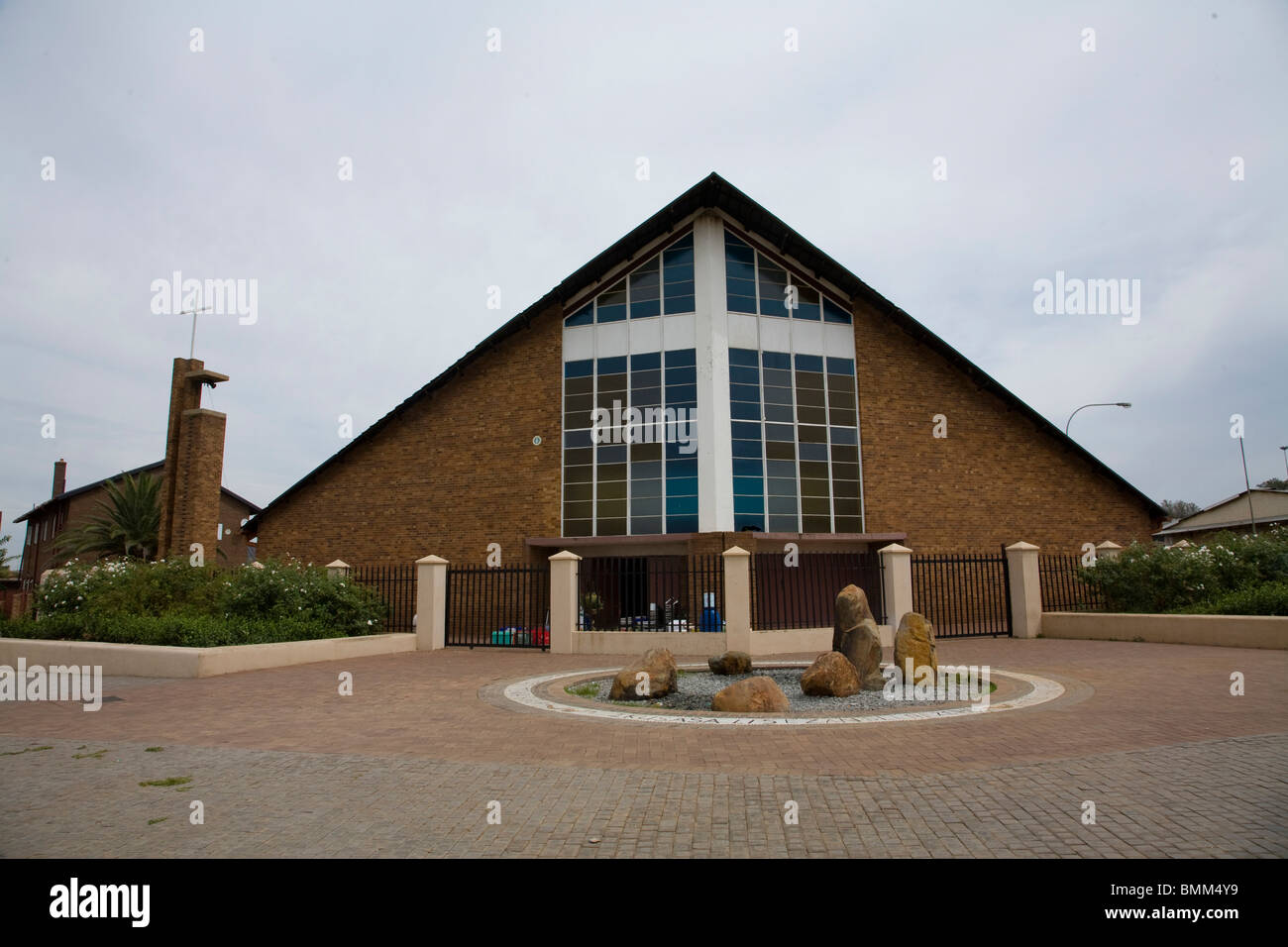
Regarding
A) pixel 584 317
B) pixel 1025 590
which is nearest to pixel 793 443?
pixel 584 317

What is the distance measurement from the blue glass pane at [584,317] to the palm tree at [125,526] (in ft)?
69.6

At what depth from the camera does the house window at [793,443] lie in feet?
75.5

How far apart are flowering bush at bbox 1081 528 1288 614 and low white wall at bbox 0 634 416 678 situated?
17.7 metres

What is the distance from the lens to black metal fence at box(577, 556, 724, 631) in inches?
668

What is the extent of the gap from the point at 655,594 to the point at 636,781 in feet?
53.0

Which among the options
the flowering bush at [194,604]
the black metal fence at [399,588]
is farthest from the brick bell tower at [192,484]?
the black metal fence at [399,588]

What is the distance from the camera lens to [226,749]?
21.5ft

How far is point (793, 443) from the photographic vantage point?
23.7 meters

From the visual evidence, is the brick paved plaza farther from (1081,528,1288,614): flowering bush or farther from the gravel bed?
(1081,528,1288,614): flowering bush

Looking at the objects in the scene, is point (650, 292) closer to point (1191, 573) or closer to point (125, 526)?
point (1191, 573)

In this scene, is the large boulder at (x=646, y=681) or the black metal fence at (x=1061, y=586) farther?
the black metal fence at (x=1061, y=586)

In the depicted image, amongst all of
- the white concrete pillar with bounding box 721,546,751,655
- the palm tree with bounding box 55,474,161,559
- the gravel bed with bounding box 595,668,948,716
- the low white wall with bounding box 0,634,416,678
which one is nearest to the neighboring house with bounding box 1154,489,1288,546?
the white concrete pillar with bounding box 721,546,751,655

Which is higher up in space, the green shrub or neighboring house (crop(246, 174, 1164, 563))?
neighboring house (crop(246, 174, 1164, 563))

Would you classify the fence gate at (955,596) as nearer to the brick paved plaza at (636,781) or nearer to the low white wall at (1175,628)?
the low white wall at (1175,628)
